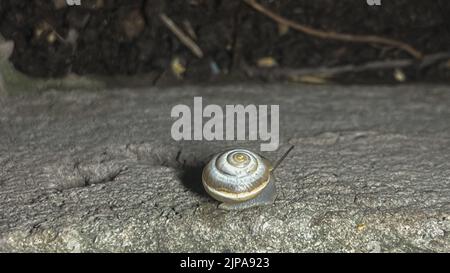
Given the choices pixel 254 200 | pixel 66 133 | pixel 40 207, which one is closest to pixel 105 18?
pixel 66 133

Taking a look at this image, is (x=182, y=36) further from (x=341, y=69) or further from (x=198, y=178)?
(x=198, y=178)
